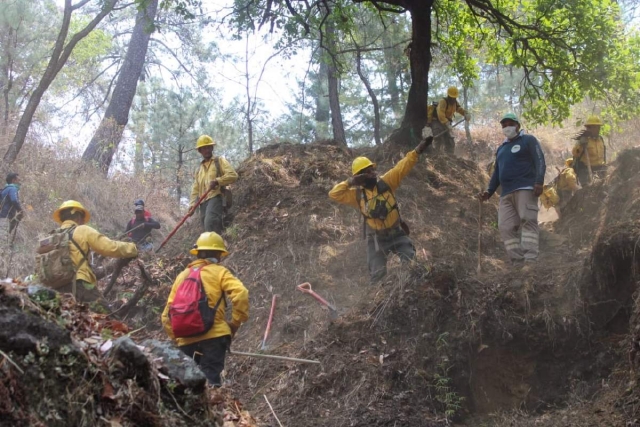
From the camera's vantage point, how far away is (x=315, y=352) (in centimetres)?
734

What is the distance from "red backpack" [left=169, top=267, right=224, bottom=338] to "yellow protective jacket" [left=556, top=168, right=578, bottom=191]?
8568 millimetres

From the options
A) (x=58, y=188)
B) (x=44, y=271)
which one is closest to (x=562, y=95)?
(x=44, y=271)

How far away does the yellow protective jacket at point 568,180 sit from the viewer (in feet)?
39.9

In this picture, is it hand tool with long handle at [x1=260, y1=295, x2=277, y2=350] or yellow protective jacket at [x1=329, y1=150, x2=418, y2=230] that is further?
hand tool with long handle at [x1=260, y1=295, x2=277, y2=350]

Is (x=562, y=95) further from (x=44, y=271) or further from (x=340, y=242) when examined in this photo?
(x=44, y=271)

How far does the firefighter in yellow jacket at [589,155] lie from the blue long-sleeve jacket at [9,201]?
10639 mm

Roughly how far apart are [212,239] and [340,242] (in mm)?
4659

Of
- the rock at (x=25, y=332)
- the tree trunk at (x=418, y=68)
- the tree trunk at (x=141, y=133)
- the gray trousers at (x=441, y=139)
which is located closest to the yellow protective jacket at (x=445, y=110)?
the gray trousers at (x=441, y=139)

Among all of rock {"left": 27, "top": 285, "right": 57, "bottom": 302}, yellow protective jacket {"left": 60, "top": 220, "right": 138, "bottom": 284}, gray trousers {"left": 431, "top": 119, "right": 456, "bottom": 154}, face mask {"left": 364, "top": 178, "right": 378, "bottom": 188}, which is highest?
gray trousers {"left": 431, "top": 119, "right": 456, "bottom": 154}

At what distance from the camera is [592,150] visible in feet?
40.4

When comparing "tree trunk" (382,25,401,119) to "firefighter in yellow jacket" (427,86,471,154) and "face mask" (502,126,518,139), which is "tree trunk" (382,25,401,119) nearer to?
"firefighter in yellow jacket" (427,86,471,154)

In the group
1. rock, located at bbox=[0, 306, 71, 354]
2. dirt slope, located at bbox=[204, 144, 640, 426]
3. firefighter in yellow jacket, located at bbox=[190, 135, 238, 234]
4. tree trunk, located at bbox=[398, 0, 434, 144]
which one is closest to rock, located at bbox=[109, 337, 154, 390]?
rock, located at bbox=[0, 306, 71, 354]

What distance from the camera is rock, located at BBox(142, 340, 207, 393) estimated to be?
412cm

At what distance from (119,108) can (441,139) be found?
399 inches
